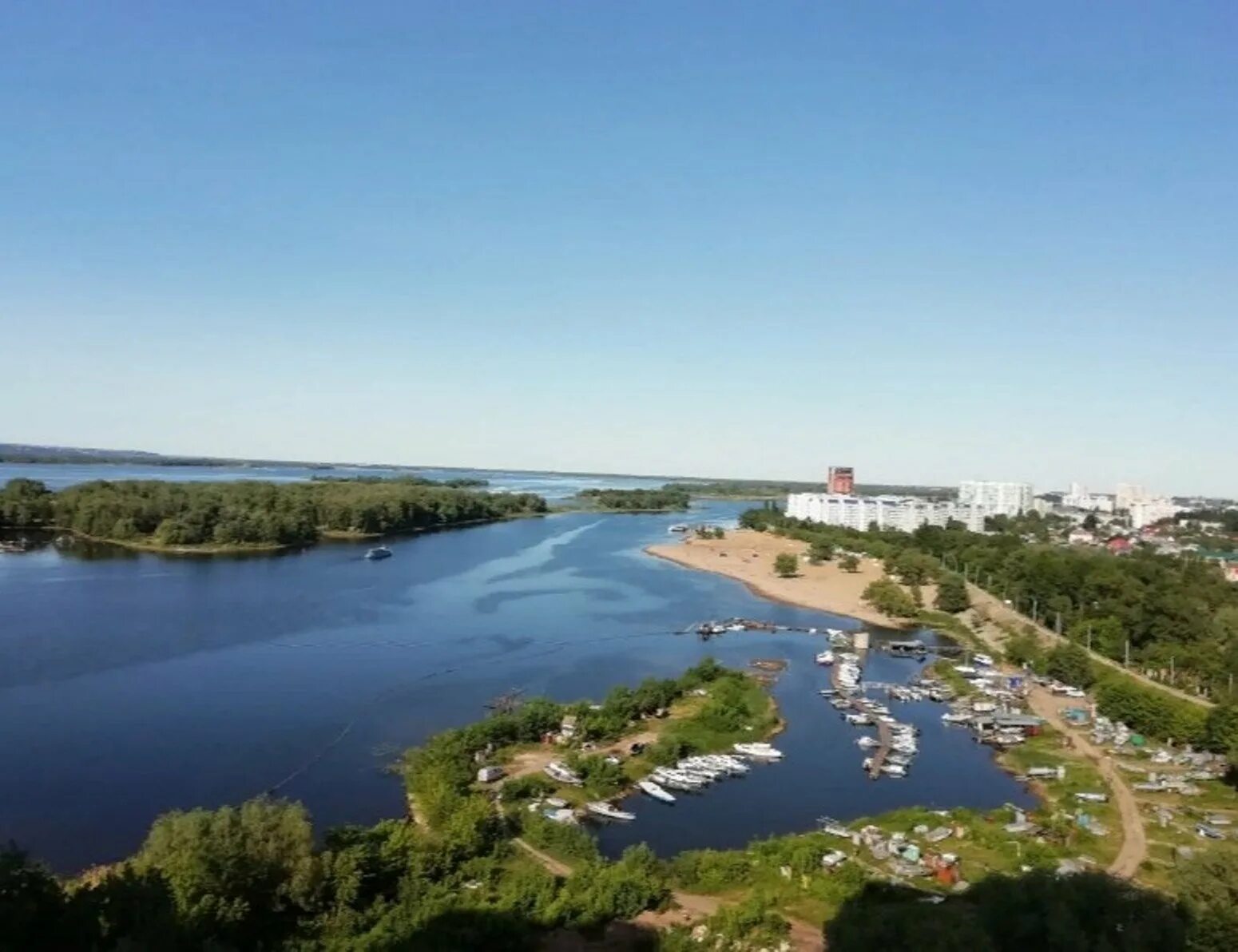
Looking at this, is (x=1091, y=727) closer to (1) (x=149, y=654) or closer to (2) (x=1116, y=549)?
(1) (x=149, y=654)

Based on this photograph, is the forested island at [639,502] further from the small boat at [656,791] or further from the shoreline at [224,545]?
the small boat at [656,791]

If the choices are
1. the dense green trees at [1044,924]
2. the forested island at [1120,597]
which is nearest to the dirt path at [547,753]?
the dense green trees at [1044,924]

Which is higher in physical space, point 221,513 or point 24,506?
point 221,513

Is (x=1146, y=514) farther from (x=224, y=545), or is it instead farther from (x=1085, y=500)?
(x=224, y=545)

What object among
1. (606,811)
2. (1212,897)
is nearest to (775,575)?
(606,811)

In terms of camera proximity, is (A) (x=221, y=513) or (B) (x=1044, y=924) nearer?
(B) (x=1044, y=924)

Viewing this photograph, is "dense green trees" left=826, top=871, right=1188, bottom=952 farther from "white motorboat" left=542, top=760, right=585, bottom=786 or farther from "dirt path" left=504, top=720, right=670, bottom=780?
"dirt path" left=504, top=720, right=670, bottom=780

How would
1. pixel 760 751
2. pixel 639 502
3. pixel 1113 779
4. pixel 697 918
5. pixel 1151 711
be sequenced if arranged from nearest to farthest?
pixel 697 918, pixel 1113 779, pixel 760 751, pixel 1151 711, pixel 639 502
